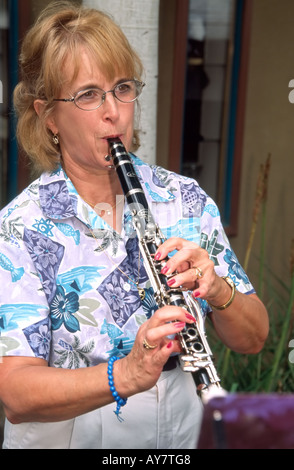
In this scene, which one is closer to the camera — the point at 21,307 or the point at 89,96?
the point at 21,307

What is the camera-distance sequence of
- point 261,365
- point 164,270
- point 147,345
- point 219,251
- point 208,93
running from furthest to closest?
point 208,93, point 261,365, point 219,251, point 164,270, point 147,345

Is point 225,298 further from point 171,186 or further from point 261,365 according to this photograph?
point 261,365

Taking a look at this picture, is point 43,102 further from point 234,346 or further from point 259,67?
point 259,67

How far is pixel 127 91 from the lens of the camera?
1.86m

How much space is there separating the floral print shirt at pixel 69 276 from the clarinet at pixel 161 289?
150mm

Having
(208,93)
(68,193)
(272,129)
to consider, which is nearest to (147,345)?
(68,193)

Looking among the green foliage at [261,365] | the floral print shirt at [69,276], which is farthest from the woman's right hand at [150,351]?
the green foliage at [261,365]

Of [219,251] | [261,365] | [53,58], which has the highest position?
[53,58]

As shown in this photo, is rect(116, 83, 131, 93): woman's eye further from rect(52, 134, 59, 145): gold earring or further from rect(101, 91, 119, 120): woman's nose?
rect(52, 134, 59, 145): gold earring

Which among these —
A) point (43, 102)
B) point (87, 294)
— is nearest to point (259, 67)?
point (43, 102)

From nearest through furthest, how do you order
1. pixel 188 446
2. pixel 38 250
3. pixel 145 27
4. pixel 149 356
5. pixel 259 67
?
pixel 149 356, pixel 38 250, pixel 188 446, pixel 145 27, pixel 259 67

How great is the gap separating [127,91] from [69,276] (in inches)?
20.3

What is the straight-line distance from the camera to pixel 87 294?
1.75m

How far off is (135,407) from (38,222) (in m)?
0.54
